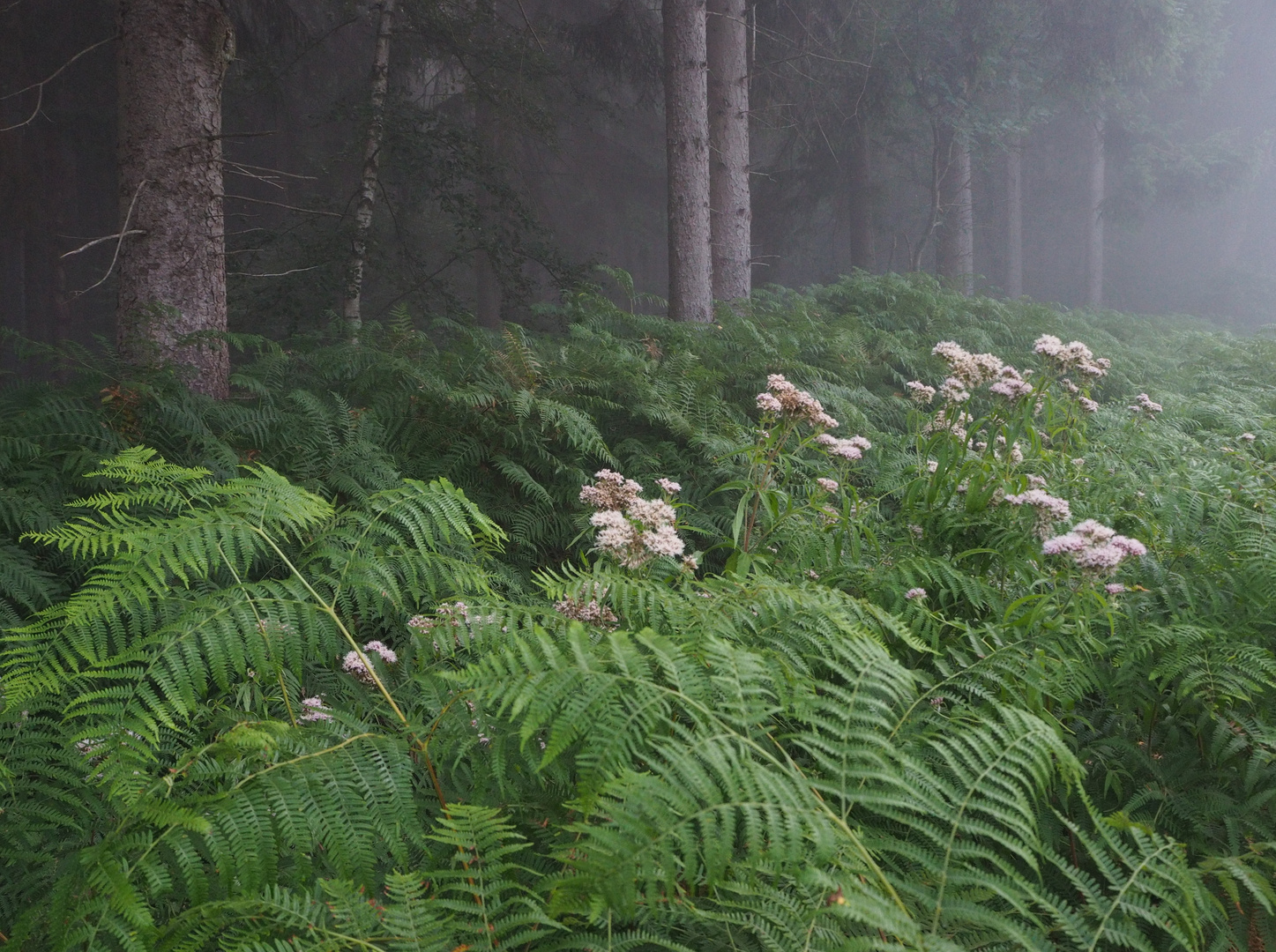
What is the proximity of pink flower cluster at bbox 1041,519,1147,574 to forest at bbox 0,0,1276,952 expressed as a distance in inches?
0.7

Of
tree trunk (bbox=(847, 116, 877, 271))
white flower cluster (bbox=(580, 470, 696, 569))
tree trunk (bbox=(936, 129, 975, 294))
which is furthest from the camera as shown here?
tree trunk (bbox=(936, 129, 975, 294))

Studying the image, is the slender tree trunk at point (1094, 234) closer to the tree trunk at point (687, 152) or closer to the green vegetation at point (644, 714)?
the tree trunk at point (687, 152)

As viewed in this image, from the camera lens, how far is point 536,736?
1519 millimetres

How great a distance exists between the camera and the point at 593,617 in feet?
5.84

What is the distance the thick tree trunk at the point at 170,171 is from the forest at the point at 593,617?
0.07 feet

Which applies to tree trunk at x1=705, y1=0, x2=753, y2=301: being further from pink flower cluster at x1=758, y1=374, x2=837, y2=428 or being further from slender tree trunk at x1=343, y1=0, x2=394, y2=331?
pink flower cluster at x1=758, y1=374, x2=837, y2=428

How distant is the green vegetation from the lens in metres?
1.16

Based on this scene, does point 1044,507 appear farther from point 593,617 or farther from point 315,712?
point 315,712

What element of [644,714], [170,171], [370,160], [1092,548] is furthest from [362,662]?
[370,160]

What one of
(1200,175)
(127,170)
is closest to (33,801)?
(127,170)

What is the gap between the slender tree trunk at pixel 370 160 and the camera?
23.7ft

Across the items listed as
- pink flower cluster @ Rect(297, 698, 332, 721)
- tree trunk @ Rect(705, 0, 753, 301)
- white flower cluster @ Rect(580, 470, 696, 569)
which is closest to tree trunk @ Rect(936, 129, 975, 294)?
tree trunk @ Rect(705, 0, 753, 301)

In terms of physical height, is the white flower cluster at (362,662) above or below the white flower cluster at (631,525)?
below

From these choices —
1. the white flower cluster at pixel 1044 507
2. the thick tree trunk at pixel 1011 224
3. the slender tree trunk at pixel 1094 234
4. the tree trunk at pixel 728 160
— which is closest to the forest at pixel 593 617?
the white flower cluster at pixel 1044 507
